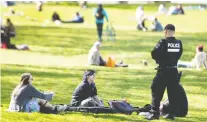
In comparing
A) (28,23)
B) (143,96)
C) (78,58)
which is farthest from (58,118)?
(28,23)

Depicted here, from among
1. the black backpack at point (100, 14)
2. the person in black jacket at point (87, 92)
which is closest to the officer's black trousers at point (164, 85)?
the person in black jacket at point (87, 92)

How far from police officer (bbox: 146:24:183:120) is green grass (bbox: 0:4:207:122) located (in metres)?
A: 0.41

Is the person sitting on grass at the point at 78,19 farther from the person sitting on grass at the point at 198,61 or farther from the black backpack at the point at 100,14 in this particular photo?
the person sitting on grass at the point at 198,61

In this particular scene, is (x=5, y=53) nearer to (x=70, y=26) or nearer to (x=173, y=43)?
(x=70, y=26)

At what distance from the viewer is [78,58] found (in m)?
13.7

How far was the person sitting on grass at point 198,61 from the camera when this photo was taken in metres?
11.1

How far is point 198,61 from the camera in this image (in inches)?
443

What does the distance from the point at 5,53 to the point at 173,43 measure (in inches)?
270

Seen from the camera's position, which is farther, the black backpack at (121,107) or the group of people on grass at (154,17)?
the group of people on grass at (154,17)

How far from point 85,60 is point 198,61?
3137 millimetres

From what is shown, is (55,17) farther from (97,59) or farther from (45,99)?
(45,99)

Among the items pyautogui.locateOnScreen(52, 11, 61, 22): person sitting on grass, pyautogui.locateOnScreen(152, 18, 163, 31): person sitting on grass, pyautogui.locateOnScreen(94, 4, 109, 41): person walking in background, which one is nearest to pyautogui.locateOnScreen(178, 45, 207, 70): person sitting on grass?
pyautogui.locateOnScreen(152, 18, 163, 31): person sitting on grass

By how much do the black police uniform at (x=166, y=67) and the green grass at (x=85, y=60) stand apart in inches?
17.5

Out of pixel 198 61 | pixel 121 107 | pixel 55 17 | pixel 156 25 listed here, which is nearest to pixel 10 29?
pixel 55 17
